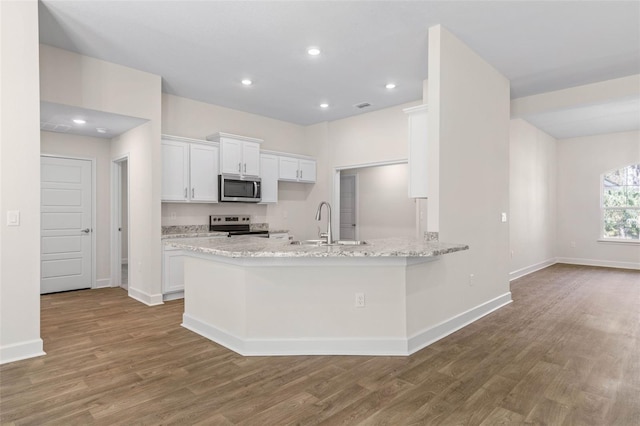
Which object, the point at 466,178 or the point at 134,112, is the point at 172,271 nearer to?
the point at 134,112

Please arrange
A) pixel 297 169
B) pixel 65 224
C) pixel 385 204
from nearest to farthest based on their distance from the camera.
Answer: pixel 65 224 < pixel 297 169 < pixel 385 204

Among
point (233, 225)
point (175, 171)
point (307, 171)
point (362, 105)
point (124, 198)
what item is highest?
point (362, 105)

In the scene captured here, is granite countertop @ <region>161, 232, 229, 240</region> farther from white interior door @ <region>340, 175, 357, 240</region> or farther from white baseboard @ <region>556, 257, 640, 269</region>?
white baseboard @ <region>556, 257, 640, 269</region>

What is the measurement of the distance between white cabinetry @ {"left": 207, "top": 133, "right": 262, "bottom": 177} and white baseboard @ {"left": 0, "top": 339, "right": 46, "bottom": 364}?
3.28 meters

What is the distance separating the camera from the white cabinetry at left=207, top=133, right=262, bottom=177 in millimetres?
5754

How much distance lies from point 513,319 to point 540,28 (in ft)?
9.85

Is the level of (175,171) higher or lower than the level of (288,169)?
lower

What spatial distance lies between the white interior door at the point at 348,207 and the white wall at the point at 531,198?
3383 millimetres

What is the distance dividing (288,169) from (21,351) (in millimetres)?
4595

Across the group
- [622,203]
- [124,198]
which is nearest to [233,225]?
[124,198]

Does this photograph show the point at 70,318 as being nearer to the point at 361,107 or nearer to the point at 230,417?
the point at 230,417

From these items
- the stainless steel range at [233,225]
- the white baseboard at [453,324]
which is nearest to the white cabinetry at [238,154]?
the stainless steel range at [233,225]

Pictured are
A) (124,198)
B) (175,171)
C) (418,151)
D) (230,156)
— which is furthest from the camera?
(124,198)

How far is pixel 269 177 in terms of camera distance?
6527 millimetres
